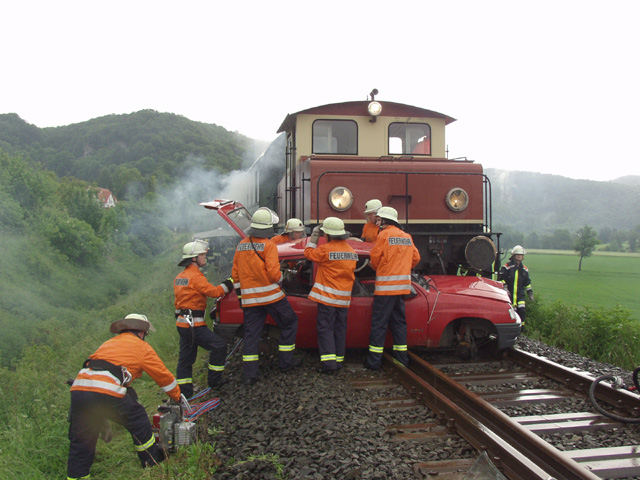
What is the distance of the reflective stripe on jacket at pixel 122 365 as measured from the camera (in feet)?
12.1

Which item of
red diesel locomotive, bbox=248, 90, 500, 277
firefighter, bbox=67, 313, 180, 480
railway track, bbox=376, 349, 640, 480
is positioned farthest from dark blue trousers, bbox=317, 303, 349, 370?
firefighter, bbox=67, 313, 180, 480

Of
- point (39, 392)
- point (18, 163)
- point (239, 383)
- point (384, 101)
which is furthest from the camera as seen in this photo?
point (18, 163)

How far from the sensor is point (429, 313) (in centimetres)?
590

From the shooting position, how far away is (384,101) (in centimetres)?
916

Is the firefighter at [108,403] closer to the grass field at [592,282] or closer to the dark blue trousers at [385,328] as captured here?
the dark blue trousers at [385,328]

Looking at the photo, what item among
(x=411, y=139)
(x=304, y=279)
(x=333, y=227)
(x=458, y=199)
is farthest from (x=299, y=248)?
(x=411, y=139)

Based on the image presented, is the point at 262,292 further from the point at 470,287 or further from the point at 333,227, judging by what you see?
the point at 470,287

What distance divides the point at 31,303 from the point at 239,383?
1357 centimetres

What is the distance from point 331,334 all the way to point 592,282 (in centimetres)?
2015

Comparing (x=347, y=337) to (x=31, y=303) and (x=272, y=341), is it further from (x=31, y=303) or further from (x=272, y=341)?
(x=31, y=303)

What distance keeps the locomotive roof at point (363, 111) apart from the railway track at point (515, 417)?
197 inches

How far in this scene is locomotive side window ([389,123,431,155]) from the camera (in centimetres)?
936

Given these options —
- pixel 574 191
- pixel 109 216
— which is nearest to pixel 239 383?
pixel 109 216

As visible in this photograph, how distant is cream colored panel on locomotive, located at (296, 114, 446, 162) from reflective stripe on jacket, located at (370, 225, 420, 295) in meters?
3.57
